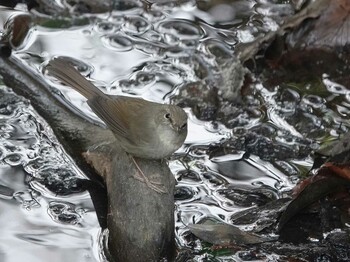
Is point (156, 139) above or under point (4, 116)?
above

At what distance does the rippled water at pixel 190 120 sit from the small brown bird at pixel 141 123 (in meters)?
0.48

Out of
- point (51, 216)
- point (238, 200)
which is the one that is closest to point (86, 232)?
point (51, 216)

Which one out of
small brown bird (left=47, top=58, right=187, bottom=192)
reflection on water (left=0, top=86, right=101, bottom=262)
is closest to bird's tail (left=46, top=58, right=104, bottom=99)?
small brown bird (left=47, top=58, right=187, bottom=192)

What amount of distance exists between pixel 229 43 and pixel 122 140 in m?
2.27

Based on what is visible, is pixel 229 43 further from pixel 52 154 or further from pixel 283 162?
pixel 52 154

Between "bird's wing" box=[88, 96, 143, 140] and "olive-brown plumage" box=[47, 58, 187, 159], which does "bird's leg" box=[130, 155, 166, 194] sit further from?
"bird's wing" box=[88, 96, 143, 140]

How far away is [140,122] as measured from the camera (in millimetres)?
5074

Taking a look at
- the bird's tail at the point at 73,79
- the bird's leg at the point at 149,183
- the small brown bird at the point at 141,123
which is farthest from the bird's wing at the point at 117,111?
the bird's leg at the point at 149,183

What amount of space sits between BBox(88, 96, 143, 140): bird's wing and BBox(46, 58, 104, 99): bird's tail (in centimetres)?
11

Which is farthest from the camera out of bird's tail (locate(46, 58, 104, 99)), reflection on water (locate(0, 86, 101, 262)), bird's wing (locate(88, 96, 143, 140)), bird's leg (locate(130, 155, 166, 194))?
bird's tail (locate(46, 58, 104, 99))

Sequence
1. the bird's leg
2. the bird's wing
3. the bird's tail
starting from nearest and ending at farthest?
the bird's leg, the bird's wing, the bird's tail

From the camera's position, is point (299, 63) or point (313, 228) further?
point (299, 63)

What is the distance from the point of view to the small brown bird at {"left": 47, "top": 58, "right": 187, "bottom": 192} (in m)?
4.89

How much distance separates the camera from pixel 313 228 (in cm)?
508
